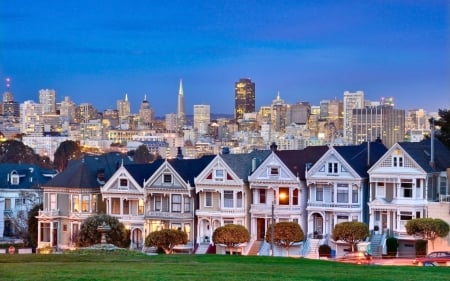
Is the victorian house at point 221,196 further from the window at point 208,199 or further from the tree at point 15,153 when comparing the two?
the tree at point 15,153

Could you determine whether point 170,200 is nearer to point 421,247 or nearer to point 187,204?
point 187,204

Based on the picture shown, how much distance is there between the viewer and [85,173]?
5359 centimetres

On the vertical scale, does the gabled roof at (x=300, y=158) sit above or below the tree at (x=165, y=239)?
above

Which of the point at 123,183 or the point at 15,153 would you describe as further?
the point at 15,153

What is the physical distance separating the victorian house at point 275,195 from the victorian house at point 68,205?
890 centimetres

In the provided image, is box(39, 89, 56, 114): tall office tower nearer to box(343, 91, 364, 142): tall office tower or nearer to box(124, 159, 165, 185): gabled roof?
box(343, 91, 364, 142): tall office tower

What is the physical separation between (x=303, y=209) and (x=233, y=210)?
338cm

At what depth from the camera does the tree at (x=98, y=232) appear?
48.6 metres

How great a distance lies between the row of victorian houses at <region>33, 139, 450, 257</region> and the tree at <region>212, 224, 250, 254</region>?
0.85 metres

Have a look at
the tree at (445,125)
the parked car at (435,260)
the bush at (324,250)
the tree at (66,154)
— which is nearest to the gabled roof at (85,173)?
the bush at (324,250)

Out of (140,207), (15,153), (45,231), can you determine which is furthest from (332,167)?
(15,153)

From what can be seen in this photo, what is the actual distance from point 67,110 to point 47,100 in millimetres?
10084

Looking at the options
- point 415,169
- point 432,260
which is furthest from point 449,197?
point 432,260

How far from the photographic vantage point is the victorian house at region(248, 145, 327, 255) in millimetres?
47531
